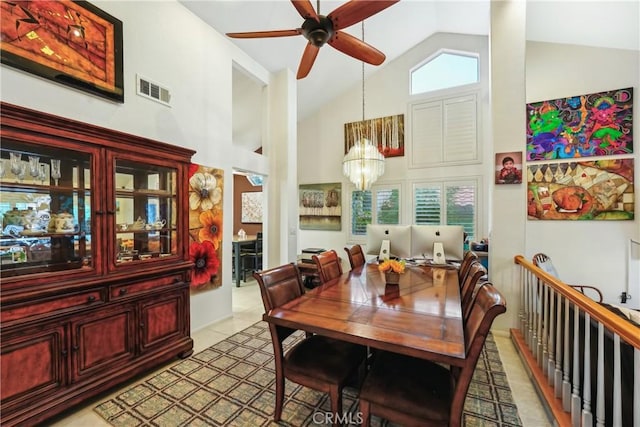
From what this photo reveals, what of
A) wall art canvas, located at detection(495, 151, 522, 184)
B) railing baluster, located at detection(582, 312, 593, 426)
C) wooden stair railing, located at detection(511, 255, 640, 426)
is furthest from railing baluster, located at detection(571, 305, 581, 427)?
wall art canvas, located at detection(495, 151, 522, 184)

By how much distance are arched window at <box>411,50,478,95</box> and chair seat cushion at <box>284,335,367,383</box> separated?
504 centimetres

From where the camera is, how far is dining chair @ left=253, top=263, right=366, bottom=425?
5.00 feet

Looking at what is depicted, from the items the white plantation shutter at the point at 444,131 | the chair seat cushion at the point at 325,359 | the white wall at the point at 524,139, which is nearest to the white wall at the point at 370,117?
the white wall at the point at 524,139

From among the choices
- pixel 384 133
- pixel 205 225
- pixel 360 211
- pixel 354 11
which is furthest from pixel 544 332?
pixel 384 133

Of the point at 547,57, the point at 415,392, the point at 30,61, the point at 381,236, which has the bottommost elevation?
the point at 415,392

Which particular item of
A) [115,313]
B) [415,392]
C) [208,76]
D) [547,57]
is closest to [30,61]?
[208,76]

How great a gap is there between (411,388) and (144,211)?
2602mm

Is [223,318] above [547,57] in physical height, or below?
below

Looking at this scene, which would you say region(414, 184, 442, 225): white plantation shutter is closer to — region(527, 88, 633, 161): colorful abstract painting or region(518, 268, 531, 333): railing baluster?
region(527, 88, 633, 161): colorful abstract painting

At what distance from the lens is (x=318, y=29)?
6.43 feet

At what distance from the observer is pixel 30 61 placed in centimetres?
191

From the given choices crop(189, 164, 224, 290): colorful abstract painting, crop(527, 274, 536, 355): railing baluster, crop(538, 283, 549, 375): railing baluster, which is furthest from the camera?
crop(189, 164, 224, 290): colorful abstract painting

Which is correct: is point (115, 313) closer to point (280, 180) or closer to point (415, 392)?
point (415, 392)

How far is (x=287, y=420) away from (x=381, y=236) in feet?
7.16
